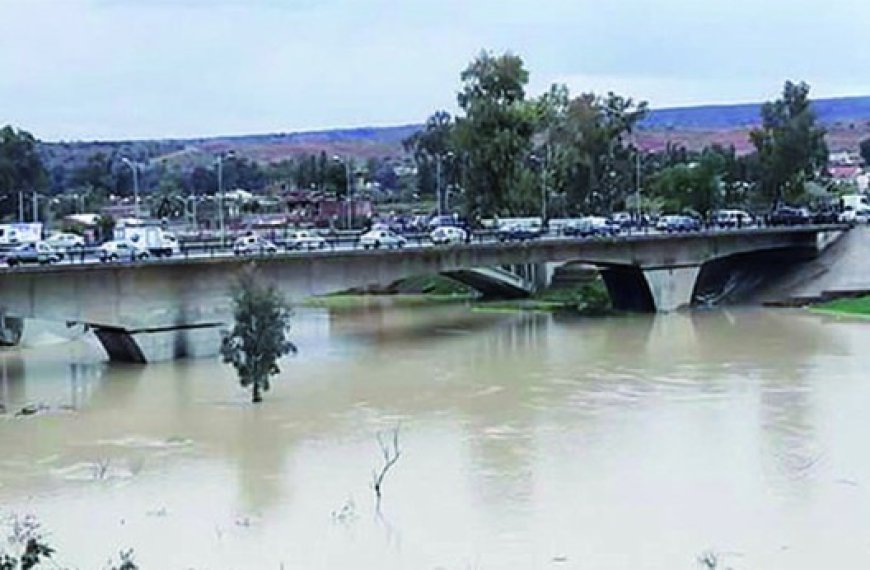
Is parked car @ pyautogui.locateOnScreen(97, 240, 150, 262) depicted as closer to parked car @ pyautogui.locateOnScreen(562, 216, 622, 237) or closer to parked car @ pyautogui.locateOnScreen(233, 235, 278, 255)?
parked car @ pyautogui.locateOnScreen(233, 235, 278, 255)

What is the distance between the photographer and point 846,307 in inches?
2872

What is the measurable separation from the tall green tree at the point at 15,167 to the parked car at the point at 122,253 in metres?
53.0

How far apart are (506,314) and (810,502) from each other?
46.4 m

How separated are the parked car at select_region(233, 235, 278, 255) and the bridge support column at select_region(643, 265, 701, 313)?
19839 mm

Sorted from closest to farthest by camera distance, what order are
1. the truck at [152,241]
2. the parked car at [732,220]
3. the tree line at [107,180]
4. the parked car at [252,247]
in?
the truck at [152,241], the parked car at [252,247], the parked car at [732,220], the tree line at [107,180]

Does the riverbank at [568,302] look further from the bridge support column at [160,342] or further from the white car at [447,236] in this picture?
the bridge support column at [160,342]

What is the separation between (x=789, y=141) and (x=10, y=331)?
57872 millimetres

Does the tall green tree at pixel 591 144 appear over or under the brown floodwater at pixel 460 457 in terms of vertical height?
over

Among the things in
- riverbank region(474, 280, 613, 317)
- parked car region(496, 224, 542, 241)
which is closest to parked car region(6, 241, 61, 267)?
parked car region(496, 224, 542, 241)

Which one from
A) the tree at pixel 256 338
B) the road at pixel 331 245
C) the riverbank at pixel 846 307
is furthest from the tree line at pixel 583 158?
the tree at pixel 256 338

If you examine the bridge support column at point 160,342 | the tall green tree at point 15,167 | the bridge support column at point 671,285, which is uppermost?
the tall green tree at point 15,167

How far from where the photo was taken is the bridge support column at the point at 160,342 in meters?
54.0

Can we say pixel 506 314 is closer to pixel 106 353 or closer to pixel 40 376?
pixel 106 353

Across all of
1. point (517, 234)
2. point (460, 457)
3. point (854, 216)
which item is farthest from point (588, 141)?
point (460, 457)
